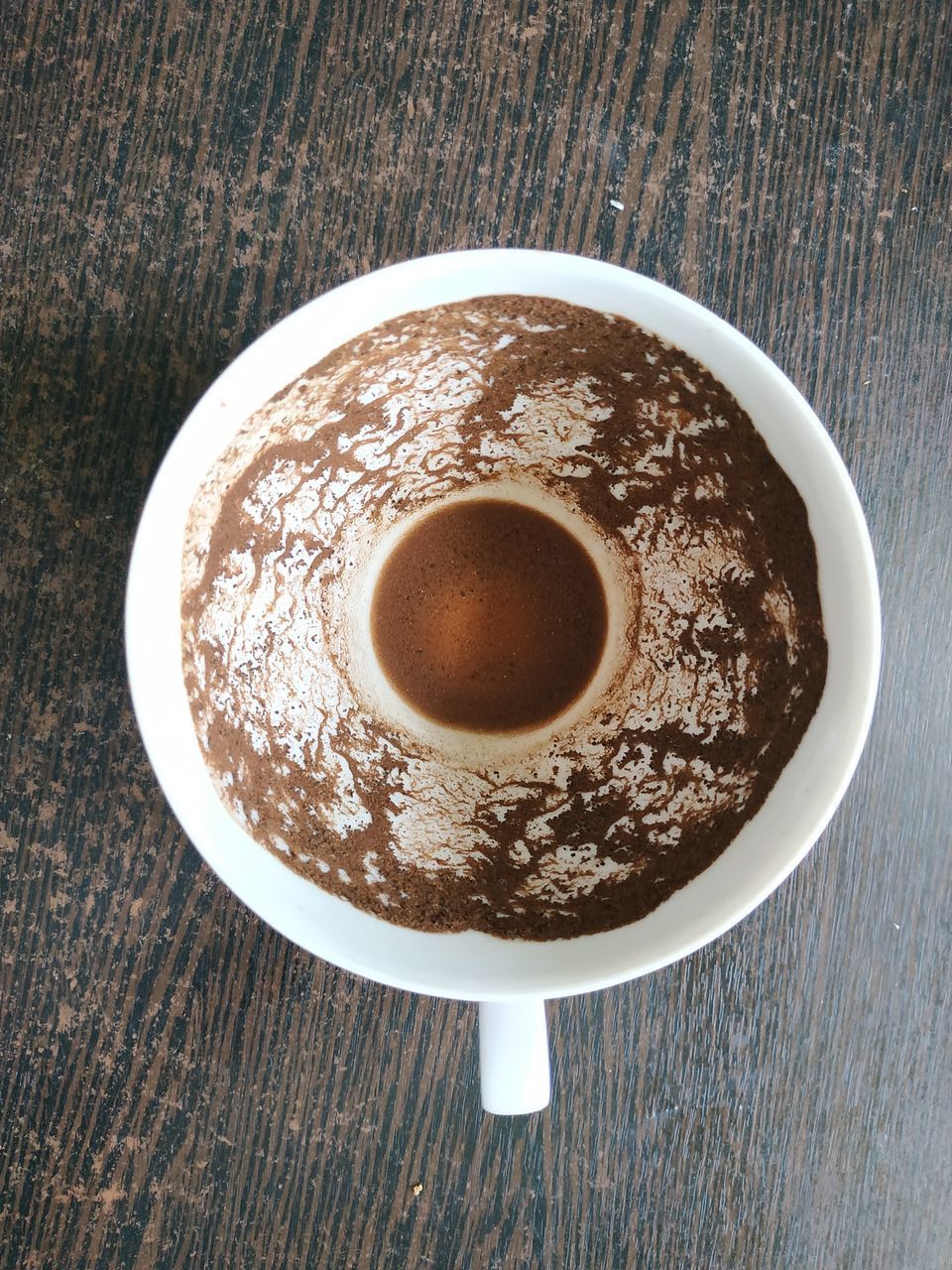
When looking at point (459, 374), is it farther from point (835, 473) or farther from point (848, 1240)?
point (848, 1240)

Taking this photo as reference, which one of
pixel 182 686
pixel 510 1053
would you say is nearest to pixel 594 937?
pixel 510 1053

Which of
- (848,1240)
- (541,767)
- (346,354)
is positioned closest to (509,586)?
(541,767)

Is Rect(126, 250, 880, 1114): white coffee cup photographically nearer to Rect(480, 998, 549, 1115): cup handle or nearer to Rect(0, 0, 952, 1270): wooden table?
Rect(480, 998, 549, 1115): cup handle

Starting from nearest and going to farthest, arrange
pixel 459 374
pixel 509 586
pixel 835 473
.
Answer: pixel 835 473, pixel 459 374, pixel 509 586

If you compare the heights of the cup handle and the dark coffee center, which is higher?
the dark coffee center

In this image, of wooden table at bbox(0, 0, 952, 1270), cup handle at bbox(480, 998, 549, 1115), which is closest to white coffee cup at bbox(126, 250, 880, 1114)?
cup handle at bbox(480, 998, 549, 1115)

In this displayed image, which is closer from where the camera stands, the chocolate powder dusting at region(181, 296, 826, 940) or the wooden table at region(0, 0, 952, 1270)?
the chocolate powder dusting at region(181, 296, 826, 940)

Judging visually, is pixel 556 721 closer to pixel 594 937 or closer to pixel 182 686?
pixel 594 937
